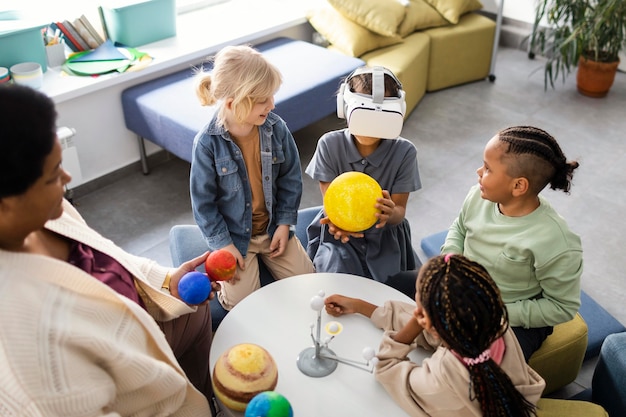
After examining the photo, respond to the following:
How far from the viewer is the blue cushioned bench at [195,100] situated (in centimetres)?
321

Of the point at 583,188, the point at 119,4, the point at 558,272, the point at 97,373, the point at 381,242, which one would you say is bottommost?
the point at 583,188

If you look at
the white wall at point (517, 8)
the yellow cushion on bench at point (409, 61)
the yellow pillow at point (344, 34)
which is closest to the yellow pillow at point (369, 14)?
the yellow pillow at point (344, 34)

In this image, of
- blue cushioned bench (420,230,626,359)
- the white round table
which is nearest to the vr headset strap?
the white round table

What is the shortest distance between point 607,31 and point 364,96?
294cm

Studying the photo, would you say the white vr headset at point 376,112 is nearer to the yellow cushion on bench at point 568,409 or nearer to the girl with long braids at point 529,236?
the girl with long braids at point 529,236

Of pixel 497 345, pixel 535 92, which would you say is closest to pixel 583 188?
pixel 535 92

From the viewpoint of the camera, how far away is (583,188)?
11.6 feet

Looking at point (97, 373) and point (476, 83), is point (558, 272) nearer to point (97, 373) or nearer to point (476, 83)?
point (97, 373)

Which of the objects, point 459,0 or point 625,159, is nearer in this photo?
point 625,159

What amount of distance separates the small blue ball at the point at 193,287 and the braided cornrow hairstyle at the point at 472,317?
2.19 ft

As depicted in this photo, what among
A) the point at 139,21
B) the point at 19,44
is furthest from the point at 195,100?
the point at 19,44

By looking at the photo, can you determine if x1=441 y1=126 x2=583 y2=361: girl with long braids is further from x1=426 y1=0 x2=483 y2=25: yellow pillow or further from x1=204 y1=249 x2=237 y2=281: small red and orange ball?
x1=426 y1=0 x2=483 y2=25: yellow pillow

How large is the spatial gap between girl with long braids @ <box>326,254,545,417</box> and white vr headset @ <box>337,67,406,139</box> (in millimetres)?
722

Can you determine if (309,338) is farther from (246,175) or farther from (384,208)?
(246,175)
